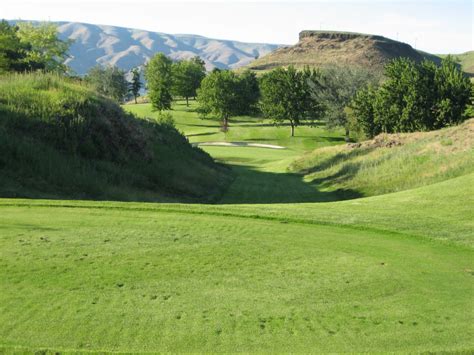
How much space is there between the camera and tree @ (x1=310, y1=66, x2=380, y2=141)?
82.1 metres

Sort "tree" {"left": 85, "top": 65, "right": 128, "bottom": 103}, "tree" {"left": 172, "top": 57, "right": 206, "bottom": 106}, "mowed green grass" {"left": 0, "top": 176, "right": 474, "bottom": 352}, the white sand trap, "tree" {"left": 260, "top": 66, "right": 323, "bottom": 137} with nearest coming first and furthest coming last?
"mowed green grass" {"left": 0, "top": 176, "right": 474, "bottom": 352}
the white sand trap
"tree" {"left": 260, "top": 66, "right": 323, "bottom": 137}
"tree" {"left": 172, "top": 57, "right": 206, "bottom": 106}
"tree" {"left": 85, "top": 65, "right": 128, "bottom": 103}

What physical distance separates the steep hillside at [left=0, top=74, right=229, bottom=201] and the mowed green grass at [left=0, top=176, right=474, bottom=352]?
27.0ft

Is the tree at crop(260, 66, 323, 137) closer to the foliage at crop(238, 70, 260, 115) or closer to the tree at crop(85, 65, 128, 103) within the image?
the foliage at crop(238, 70, 260, 115)

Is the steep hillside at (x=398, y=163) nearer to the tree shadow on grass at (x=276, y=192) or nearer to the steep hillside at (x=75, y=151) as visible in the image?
the tree shadow on grass at (x=276, y=192)

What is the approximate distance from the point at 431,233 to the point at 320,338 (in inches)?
319

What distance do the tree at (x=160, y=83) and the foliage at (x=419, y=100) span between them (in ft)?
161

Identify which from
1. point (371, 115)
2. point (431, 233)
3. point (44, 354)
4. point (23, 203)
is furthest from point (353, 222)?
point (371, 115)

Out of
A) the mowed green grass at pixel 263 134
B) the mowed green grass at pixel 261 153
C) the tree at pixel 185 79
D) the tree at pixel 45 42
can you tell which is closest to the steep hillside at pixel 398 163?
the mowed green grass at pixel 261 153

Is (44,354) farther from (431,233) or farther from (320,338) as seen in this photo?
(431,233)

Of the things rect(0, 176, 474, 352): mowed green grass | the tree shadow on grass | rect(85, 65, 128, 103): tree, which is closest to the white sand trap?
the tree shadow on grass

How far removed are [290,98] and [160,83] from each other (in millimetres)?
31972

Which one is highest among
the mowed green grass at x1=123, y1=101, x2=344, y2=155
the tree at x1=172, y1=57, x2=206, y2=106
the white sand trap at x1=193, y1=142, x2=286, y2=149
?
the tree at x1=172, y1=57, x2=206, y2=106

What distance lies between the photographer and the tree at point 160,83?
103250mm

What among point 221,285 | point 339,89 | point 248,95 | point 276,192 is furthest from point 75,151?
point 248,95
